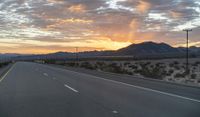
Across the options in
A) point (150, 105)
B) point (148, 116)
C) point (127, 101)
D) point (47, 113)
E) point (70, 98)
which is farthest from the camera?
point (70, 98)

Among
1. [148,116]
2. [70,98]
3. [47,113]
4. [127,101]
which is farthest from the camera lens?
[70,98]

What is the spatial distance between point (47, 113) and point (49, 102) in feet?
9.26

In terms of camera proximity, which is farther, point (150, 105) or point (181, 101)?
point (181, 101)

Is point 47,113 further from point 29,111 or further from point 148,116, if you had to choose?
point 148,116

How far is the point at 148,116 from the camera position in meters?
10.2

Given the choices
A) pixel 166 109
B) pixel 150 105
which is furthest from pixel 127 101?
pixel 166 109

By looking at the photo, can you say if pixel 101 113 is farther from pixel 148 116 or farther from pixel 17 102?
pixel 17 102

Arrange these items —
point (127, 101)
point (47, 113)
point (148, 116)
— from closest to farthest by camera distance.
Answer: point (148, 116) < point (47, 113) < point (127, 101)

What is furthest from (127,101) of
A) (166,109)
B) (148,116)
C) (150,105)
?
(148,116)

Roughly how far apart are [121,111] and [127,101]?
8.29 feet

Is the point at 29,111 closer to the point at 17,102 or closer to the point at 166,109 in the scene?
the point at 17,102

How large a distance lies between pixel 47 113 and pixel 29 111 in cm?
77

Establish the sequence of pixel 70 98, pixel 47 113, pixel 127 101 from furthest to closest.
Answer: pixel 70 98, pixel 127 101, pixel 47 113

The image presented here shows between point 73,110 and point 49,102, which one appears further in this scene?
point 49,102
